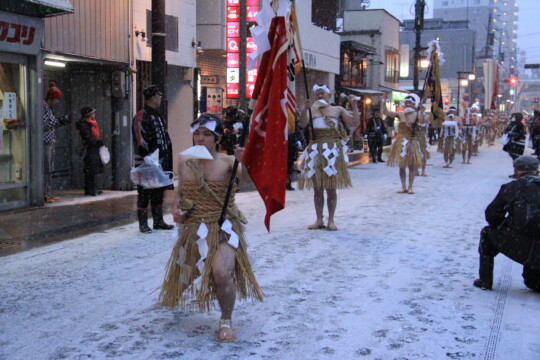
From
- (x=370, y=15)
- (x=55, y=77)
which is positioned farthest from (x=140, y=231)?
(x=370, y=15)

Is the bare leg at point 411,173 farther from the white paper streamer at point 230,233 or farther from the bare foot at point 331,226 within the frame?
the white paper streamer at point 230,233

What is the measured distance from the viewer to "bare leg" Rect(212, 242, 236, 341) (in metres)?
4.30

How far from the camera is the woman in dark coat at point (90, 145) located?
39.1 ft

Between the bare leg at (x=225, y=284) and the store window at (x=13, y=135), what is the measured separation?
266 inches

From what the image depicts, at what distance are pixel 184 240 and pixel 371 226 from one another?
16.3 feet

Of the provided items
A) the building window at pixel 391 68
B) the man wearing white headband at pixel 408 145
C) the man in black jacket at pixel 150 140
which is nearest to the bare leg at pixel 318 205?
the man in black jacket at pixel 150 140

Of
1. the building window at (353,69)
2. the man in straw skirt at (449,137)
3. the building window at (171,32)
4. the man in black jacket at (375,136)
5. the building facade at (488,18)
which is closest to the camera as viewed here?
the building window at (171,32)

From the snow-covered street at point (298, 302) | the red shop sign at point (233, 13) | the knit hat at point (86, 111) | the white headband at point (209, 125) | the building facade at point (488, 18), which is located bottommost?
the snow-covered street at point (298, 302)

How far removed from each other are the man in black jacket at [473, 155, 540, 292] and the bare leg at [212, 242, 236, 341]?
8.41 feet

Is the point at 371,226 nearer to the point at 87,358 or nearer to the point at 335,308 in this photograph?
the point at 335,308

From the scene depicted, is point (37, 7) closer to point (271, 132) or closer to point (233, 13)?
point (271, 132)

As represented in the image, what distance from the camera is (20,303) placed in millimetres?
5219

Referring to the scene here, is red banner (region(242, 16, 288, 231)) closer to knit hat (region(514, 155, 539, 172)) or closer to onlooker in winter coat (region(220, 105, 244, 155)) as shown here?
knit hat (region(514, 155, 539, 172))

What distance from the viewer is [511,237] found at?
550 centimetres
